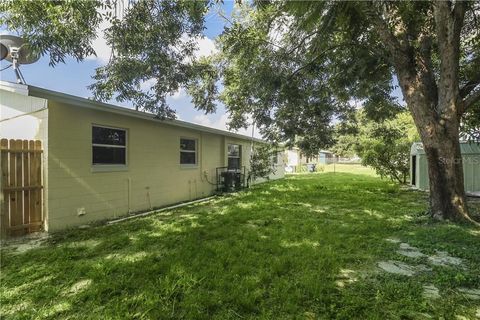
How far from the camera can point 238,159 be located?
13828mm

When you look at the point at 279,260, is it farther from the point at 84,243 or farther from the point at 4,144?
the point at 4,144

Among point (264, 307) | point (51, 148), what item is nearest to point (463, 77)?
point (264, 307)

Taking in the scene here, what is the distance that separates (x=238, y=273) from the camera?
3.33 metres

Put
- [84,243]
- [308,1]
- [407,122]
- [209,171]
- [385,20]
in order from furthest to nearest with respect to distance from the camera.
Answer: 1. [407,122]
2. [209,171]
3. [385,20]
4. [84,243]
5. [308,1]

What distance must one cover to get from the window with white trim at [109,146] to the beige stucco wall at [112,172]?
13cm

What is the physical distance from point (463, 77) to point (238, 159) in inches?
359

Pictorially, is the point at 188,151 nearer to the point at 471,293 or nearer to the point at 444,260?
the point at 444,260

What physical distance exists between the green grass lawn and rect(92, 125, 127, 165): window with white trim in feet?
5.54

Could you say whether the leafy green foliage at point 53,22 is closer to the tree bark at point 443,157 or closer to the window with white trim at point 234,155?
the tree bark at point 443,157

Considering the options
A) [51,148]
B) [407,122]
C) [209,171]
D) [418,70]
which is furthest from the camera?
[407,122]

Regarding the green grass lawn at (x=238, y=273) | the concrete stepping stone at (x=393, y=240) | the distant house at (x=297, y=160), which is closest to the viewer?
the green grass lawn at (x=238, y=273)

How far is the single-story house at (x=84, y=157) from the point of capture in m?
5.05

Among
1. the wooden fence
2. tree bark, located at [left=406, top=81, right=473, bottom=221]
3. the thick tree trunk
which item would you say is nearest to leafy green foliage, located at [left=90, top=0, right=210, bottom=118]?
the wooden fence

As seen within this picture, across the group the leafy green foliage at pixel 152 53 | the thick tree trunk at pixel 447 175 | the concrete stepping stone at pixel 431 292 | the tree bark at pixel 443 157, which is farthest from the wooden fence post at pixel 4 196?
the thick tree trunk at pixel 447 175
